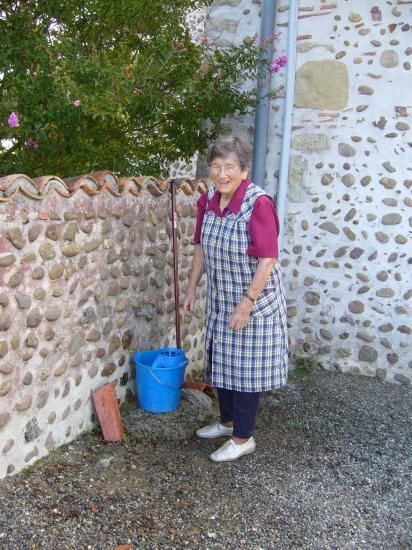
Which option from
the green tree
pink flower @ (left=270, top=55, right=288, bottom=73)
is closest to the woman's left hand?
the green tree

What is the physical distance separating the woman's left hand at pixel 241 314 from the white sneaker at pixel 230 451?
75cm

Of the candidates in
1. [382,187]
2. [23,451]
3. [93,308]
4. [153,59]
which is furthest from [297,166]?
[23,451]

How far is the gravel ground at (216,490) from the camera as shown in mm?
2617

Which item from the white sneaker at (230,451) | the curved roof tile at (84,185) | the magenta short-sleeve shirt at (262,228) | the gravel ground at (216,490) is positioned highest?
the curved roof tile at (84,185)

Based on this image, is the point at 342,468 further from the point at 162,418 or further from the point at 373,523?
the point at 162,418

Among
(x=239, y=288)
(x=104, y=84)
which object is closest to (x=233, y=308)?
(x=239, y=288)

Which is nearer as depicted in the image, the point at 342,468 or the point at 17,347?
the point at 17,347

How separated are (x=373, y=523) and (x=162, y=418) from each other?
1.43 m

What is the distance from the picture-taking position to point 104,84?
138 inches

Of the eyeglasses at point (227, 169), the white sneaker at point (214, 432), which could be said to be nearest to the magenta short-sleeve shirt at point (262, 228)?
the eyeglasses at point (227, 169)

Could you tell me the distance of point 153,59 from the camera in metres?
3.79

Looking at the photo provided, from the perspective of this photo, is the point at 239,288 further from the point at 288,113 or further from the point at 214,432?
the point at 288,113

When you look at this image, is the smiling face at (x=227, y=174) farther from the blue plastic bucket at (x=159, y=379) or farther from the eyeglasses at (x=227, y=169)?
the blue plastic bucket at (x=159, y=379)

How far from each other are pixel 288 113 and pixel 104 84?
5.90ft
